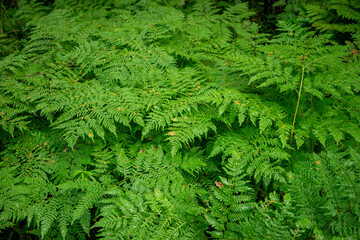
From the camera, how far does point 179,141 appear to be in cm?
243

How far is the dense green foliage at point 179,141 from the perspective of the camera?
6.00 feet

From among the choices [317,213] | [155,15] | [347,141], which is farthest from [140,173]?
[155,15]

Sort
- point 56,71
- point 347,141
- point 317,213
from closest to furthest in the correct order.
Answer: point 317,213, point 347,141, point 56,71

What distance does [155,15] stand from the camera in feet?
12.9

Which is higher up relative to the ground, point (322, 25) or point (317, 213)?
point (322, 25)

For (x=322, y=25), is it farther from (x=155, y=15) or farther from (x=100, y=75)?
(x=100, y=75)

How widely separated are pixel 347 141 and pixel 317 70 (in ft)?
3.10

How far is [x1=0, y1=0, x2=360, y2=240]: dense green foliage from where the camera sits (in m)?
1.83

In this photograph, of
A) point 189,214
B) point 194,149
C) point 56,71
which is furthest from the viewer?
point 56,71

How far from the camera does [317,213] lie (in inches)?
68.3

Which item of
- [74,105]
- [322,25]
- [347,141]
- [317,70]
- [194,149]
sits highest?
[322,25]

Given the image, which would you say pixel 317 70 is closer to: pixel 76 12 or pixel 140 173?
pixel 140 173

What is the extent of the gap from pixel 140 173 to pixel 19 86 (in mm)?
2047

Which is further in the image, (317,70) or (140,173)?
(317,70)
